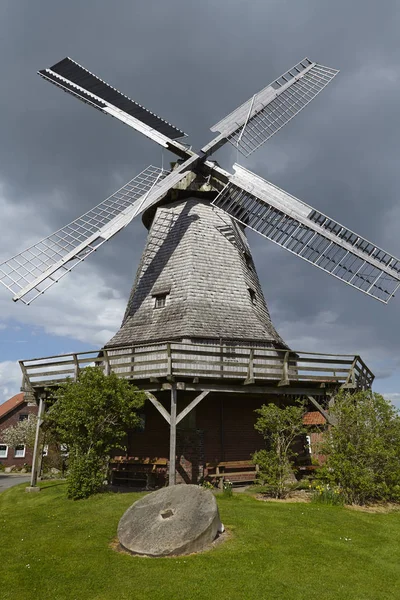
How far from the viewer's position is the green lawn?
605 centimetres

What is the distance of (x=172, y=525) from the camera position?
7391mm

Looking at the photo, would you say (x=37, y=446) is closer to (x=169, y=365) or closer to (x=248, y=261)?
(x=169, y=365)

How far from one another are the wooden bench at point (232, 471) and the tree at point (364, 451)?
3.28 meters

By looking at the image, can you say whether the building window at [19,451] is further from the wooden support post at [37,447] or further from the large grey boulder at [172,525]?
the large grey boulder at [172,525]

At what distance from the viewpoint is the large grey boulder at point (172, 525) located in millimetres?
7145

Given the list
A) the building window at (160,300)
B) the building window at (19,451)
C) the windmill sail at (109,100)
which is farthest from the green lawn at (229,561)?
the building window at (19,451)

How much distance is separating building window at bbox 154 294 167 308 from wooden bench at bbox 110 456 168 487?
19.0ft

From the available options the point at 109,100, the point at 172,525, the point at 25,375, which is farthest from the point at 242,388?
the point at 109,100

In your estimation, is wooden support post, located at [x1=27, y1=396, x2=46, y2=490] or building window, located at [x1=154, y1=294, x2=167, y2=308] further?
building window, located at [x1=154, y1=294, x2=167, y2=308]

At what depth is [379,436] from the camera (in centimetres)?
1198

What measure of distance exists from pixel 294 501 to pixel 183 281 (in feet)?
28.2

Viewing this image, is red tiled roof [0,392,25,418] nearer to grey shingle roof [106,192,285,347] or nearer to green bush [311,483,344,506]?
grey shingle roof [106,192,285,347]

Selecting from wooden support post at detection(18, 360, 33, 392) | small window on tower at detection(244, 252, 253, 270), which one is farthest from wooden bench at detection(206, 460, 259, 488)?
small window on tower at detection(244, 252, 253, 270)

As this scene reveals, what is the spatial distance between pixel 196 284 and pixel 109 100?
11.3 m
